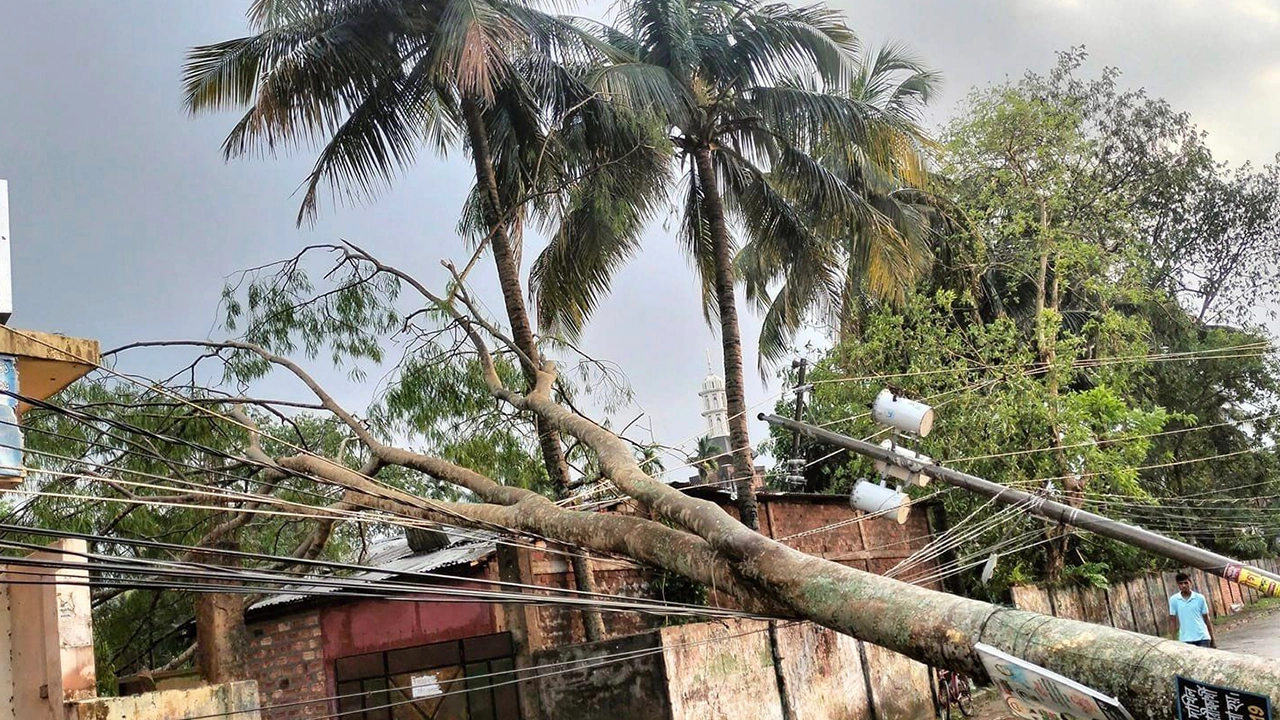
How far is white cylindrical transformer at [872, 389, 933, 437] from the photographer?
11.0 metres

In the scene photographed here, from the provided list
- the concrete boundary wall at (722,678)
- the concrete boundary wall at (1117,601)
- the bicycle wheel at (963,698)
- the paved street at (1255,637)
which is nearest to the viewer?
the concrete boundary wall at (722,678)

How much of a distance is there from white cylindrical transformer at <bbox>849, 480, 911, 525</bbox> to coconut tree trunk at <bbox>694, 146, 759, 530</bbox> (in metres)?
1.96

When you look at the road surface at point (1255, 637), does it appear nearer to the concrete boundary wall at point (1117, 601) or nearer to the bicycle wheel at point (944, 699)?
the concrete boundary wall at point (1117, 601)

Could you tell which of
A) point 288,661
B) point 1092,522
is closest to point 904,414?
point 1092,522

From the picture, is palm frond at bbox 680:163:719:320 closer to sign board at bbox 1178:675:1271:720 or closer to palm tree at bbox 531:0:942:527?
palm tree at bbox 531:0:942:527

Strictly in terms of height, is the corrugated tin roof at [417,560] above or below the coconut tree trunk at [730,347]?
below

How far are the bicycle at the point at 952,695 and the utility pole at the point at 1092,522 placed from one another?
11.5ft

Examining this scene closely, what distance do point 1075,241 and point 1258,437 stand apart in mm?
12920

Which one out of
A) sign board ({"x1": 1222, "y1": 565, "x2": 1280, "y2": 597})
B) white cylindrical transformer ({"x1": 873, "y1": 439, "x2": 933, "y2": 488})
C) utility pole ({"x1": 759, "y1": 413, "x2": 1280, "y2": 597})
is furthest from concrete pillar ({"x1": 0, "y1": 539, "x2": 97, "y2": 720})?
sign board ({"x1": 1222, "y1": 565, "x2": 1280, "y2": 597})

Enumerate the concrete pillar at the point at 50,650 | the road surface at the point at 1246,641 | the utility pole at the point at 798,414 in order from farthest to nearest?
the road surface at the point at 1246,641 → the utility pole at the point at 798,414 → the concrete pillar at the point at 50,650

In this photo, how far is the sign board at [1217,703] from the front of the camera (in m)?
3.54

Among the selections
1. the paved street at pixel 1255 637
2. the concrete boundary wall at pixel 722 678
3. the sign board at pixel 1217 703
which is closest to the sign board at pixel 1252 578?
the concrete boundary wall at pixel 722 678

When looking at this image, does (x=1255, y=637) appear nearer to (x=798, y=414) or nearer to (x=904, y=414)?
(x=798, y=414)

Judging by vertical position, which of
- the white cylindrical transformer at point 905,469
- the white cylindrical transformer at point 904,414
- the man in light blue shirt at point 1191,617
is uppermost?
the white cylindrical transformer at point 904,414
